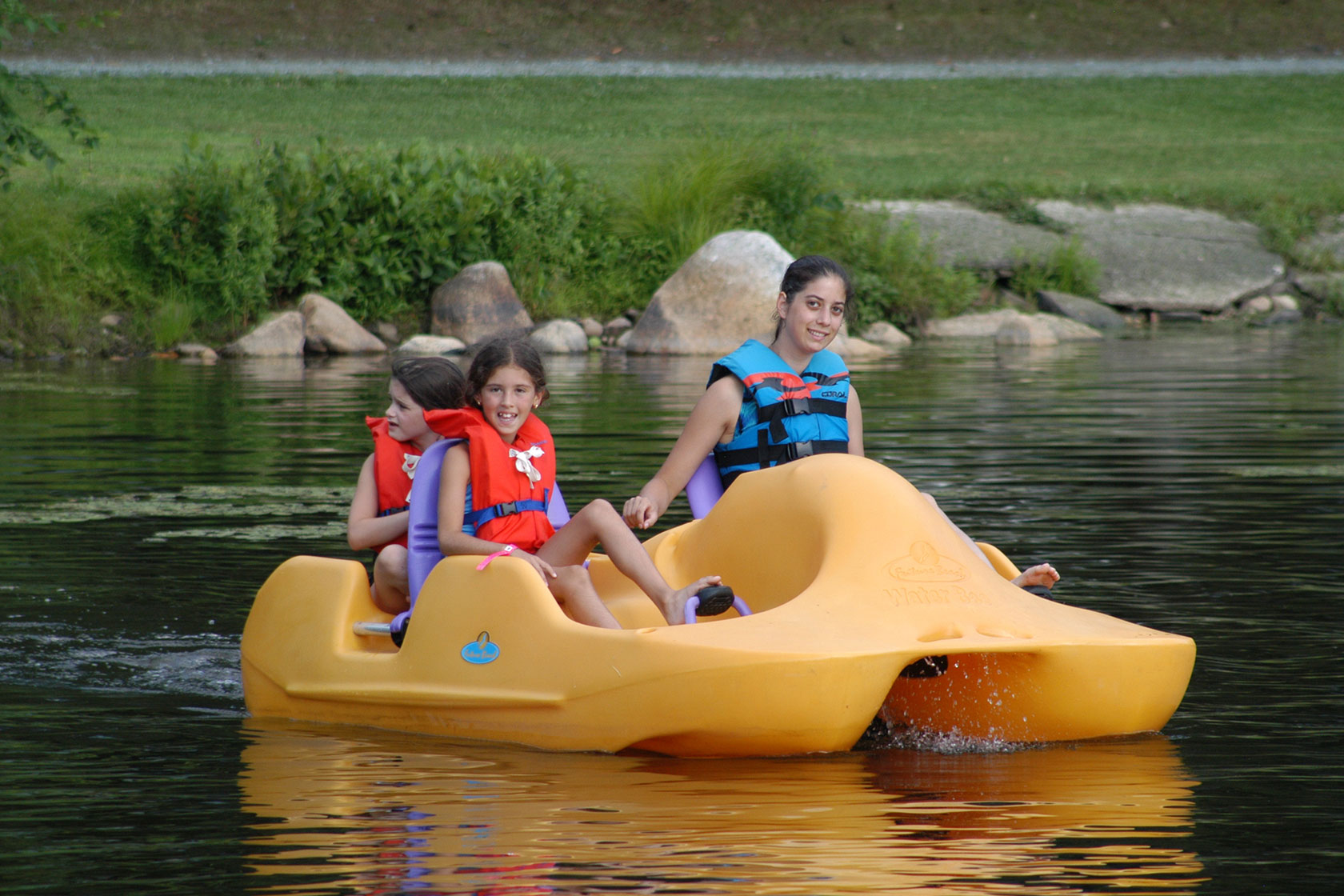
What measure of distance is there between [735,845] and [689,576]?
159cm

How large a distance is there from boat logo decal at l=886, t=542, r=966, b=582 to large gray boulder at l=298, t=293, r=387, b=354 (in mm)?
14041

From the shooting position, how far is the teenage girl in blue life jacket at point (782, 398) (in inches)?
207

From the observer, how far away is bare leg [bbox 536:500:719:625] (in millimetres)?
4488

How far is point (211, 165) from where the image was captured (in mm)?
17688

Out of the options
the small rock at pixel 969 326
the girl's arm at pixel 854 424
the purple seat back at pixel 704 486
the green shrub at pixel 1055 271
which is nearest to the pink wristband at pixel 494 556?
the purple seat back at pixel 704 486

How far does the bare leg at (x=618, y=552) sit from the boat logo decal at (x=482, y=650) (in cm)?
34

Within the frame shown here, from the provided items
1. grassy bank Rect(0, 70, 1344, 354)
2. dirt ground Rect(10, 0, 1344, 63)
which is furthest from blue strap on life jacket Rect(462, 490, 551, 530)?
dirt ground Rect(10, 0, 1344, 63)

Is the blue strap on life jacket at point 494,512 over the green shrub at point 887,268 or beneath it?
beneath

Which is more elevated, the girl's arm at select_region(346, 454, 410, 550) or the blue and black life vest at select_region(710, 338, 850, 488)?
the blue and black life vest at select_region(710, 338, 850, 488)

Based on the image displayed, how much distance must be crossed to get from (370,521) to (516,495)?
57 centimetres

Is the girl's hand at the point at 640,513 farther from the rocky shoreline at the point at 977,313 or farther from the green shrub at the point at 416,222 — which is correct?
the green shrub at the point at 416,222

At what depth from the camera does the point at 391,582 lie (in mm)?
5180

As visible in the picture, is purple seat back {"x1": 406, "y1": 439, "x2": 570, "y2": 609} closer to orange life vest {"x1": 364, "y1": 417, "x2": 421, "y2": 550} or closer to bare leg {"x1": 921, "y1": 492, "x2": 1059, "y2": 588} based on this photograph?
orange life vest {"x1": 364, "y1": 417, "x2": 421, "y2": 550}

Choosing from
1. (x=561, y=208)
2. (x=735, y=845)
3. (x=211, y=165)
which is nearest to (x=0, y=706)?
(x=735, y=845)
